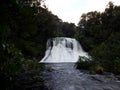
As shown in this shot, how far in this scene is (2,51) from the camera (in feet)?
13.2

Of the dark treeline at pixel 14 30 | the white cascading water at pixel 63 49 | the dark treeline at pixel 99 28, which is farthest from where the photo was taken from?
the white cascading water at pixel 63 49

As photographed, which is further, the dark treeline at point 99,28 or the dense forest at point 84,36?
the dark treeline at point 99,28

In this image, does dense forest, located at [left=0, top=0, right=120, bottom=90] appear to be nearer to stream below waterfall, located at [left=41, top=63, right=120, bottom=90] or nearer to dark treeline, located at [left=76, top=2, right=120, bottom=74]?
dark treeline, located at [left=76, top=2, right=120, bottom=74]

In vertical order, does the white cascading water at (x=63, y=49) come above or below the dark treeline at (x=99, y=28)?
below

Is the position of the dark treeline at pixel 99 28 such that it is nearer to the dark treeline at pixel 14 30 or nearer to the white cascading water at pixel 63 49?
the white cascading water at pixel 63 49

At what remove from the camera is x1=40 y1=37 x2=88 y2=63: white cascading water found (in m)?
34.9

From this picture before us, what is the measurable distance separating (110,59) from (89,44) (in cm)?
1784

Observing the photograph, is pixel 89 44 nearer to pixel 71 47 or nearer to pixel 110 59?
pixel 71 47

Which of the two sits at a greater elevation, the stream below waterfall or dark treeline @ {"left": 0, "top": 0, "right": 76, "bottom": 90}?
dark treeline @ {"left": 0, "top": 0, "right": 76, "bottom": 90}

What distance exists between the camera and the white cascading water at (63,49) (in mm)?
34938

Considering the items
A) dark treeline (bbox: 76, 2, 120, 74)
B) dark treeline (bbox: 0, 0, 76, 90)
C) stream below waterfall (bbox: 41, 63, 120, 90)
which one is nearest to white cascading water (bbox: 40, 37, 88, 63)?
dark treeline (bbox: 76, 2, 120, 74)

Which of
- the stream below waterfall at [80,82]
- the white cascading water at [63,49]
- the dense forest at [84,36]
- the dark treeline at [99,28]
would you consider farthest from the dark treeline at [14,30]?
the dark treeline at [99,28]

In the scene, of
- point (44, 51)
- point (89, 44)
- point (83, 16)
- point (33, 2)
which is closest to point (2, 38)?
point (33, 2)

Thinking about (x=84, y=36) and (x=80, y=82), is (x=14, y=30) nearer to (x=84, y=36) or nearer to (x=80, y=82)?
(x=80, y=82)
